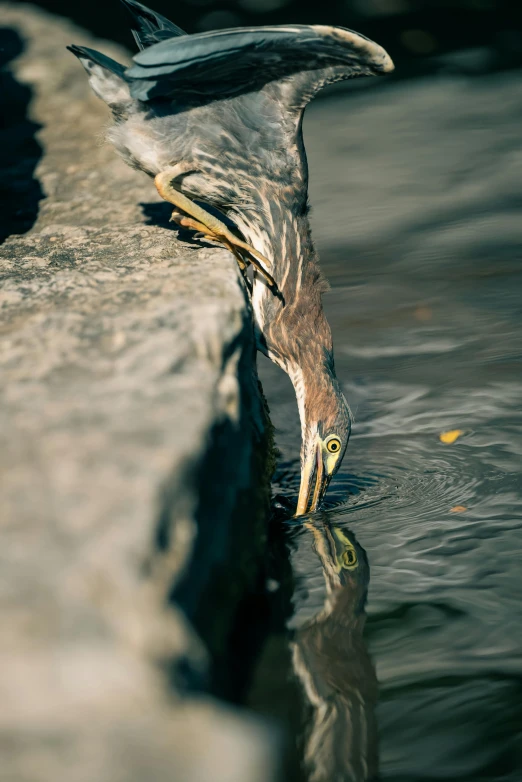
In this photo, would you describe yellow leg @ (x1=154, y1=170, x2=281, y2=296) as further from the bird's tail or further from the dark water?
the dark water

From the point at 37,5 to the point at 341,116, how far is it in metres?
2.17

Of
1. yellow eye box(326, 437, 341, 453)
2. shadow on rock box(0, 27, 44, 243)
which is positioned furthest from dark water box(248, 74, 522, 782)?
shadow on rock box(0, 27, 44, 243)

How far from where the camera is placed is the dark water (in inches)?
59.6

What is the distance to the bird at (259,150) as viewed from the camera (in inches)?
94.2

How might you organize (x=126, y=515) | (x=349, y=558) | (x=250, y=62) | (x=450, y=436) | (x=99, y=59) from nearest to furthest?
(x=126, y=515)
(x=349, y=558)
(x=250, y=62)
(x=99, y=59)
(x=450, y=436)

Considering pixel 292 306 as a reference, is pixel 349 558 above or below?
below

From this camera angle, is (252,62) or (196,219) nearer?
(252,62)

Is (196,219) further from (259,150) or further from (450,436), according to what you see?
(450,436)

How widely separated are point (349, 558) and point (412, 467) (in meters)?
0.72

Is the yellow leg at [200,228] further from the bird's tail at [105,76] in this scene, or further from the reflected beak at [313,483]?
the reflected beak at [313,483]

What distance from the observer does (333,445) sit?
2617 mm

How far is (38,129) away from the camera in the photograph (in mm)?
4141

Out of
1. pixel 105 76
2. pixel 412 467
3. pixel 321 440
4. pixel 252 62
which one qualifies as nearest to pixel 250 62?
pixel 252 62

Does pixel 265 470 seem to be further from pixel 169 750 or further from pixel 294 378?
pixel 169 750
